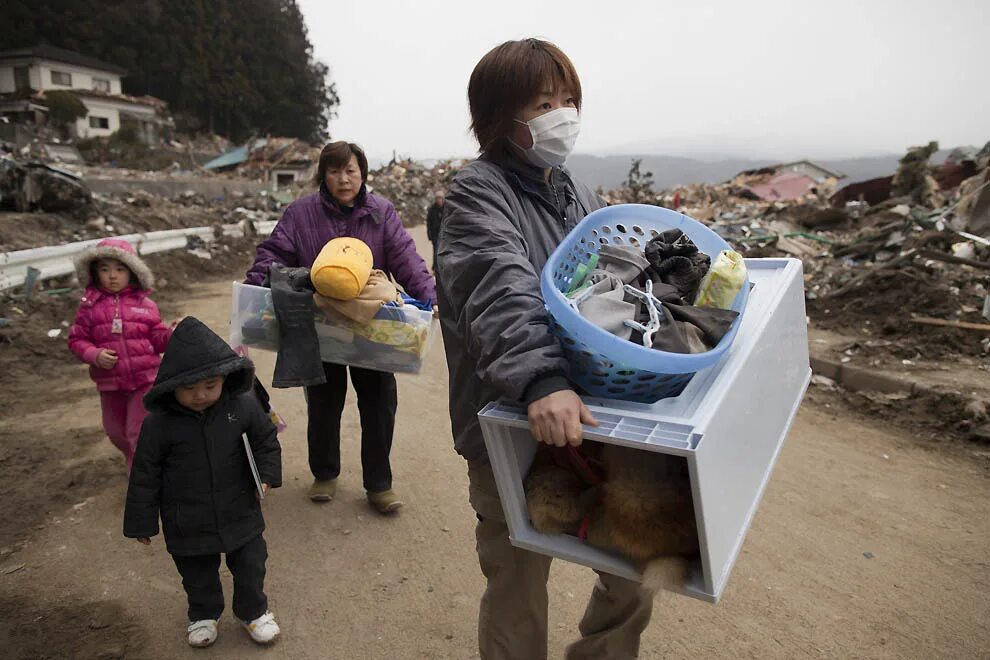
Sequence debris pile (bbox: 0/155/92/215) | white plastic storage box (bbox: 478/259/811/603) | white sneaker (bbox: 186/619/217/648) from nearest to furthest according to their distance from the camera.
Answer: white plastic storage box (bbox: 478/259/811/603) → white sneaker (bbox: 186/619/217/648) → debris pile (bbox: 0/155/92/215)

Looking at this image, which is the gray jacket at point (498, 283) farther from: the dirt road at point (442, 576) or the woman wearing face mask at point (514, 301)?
the dirt road at point (442, 576)

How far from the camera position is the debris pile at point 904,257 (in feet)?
20.1

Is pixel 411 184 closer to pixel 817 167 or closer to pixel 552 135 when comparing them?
pixel 817 167

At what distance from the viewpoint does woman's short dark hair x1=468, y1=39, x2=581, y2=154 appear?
165cm

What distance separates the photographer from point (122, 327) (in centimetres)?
330

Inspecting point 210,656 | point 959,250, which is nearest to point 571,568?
point 210,656

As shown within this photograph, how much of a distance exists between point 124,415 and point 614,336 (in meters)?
3.22

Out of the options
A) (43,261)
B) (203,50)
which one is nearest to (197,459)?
(43,261)

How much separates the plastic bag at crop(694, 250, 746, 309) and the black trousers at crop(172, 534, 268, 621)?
2053mm

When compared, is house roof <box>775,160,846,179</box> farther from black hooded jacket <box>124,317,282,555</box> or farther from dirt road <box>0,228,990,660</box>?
black hooded jacket <box>124,317,282,555</box>

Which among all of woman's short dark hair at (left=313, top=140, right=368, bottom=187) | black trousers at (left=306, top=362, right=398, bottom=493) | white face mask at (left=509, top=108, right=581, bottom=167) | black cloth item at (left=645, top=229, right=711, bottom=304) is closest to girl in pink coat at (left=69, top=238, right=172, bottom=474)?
black trousers at (left=306, top=362, right=398, bottom=493)

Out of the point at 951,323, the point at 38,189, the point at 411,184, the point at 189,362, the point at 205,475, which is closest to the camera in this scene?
the point at 189,362

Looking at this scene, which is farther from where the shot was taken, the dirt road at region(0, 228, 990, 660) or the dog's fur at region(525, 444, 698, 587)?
the dirt road at region(0, 228, 990, 660)

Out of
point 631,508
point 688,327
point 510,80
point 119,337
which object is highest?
point 510,80
